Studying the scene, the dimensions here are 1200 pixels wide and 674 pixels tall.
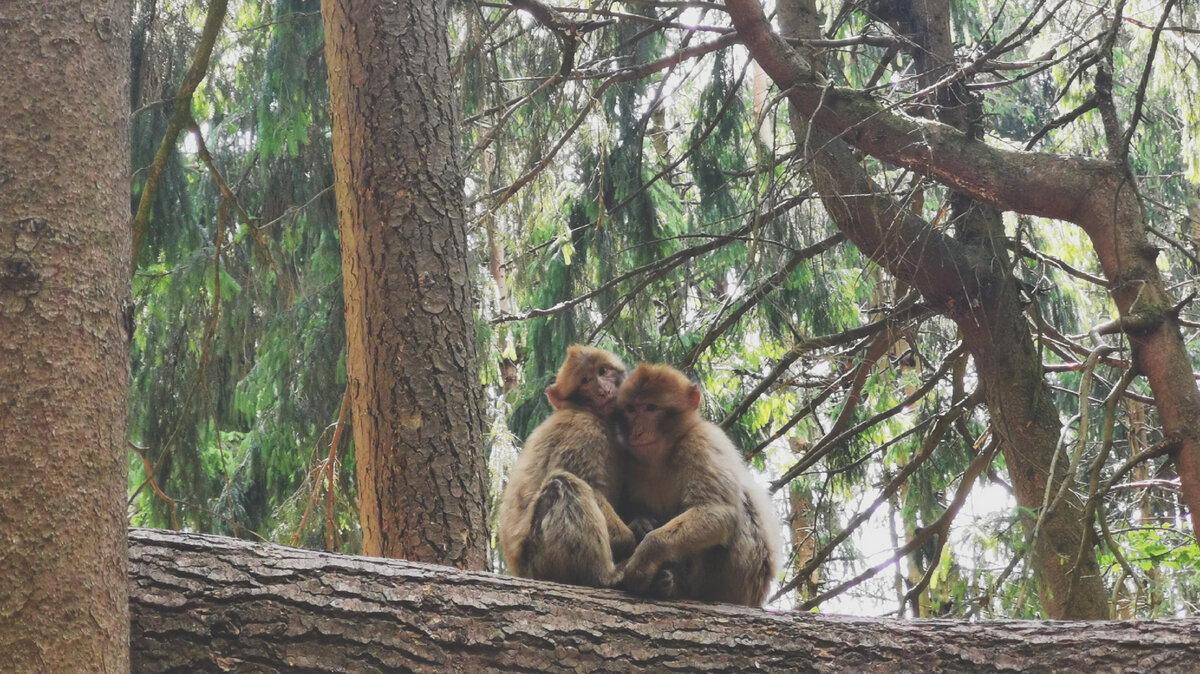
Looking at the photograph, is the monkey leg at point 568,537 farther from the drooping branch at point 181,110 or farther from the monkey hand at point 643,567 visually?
the drooping branch at point 181,110

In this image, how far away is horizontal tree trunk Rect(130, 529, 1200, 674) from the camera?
3021 mm

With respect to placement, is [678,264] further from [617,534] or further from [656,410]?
[617,534]

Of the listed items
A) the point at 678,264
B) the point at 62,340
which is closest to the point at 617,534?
the point at 62,340

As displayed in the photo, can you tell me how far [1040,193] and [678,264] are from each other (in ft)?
8.12

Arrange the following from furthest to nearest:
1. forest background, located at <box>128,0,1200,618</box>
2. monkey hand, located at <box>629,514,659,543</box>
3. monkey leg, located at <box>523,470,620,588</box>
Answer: forest background, located at <box>128,0,1200,618</box> < monkey hand, located at <box>629,514,659,543</box> < monkey leg, located at <box>523,470,620,588</box>

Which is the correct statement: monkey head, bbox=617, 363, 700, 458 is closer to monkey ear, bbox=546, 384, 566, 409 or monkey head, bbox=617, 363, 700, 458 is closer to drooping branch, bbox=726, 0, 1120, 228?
monkey ear, bbox=546, 384, 566, 409

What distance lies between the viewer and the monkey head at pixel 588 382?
4840 mm

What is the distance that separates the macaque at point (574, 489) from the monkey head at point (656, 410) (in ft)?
0.43

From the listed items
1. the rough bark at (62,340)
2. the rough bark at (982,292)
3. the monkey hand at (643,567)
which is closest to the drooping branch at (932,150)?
the rough bark at (982,292)

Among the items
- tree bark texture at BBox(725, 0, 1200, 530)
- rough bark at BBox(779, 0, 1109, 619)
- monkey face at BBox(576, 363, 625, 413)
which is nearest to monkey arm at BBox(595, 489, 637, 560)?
monkey face at BBox(576, 363, 625, 413)

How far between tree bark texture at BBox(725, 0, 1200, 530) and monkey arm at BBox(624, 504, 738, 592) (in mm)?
2123

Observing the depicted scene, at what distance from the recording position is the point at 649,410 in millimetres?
4617

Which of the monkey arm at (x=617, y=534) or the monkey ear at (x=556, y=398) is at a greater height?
the monkey ear at (x=556, y=398)

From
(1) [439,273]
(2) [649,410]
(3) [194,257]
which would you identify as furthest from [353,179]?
(3) [194,257]
